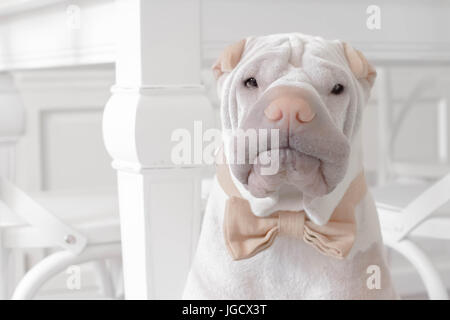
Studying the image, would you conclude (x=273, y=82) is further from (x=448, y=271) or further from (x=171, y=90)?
(x=448, y=271)

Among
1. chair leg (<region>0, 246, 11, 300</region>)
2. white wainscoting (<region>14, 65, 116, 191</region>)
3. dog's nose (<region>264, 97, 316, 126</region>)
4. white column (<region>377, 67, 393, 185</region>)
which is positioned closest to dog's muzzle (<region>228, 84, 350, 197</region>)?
dog's nose (<region>264, 97, 316, 126</region>)

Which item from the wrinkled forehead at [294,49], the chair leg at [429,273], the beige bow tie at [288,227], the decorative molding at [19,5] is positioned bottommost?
the chair leg at [429,273]

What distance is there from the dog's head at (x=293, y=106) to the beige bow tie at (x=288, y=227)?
0.15 feet

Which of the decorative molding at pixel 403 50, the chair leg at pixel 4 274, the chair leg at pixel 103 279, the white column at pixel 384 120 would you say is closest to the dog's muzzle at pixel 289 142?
the decorative molding at pixel 403 50

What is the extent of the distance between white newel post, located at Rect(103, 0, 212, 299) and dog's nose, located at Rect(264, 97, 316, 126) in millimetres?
306

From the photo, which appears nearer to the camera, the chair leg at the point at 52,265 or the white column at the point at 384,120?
the chair leg at the point at 52,265

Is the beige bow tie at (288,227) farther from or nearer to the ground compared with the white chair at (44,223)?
farther from the ground

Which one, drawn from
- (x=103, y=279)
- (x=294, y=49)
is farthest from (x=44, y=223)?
(x=294, y=49)

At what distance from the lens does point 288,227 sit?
794 millimetres

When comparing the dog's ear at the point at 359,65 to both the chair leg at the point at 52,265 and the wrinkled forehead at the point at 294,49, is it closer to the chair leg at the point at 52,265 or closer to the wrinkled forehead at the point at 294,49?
the wrinkled forehead at the point at 294,49

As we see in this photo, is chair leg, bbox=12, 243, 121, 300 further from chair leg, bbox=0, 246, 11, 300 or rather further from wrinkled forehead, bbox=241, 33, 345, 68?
wrinkled forehead, bbox=241, 33, 345, 68

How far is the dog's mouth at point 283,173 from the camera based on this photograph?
700 millimetres

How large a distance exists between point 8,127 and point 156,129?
77 cm

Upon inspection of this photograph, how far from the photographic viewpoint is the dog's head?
0.69 m
